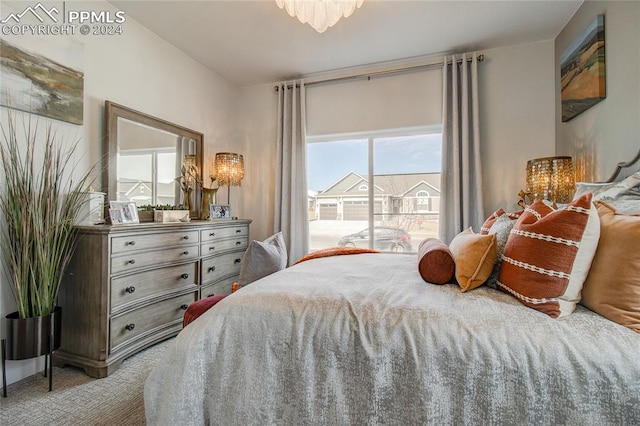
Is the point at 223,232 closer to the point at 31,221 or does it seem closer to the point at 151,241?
the point at 151,241

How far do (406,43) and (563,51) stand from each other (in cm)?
136

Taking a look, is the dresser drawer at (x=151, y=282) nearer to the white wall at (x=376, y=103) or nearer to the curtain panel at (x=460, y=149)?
the white wall at (x=376, y=103)

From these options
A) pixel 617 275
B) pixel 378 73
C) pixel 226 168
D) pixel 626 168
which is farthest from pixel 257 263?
pixel 378 73

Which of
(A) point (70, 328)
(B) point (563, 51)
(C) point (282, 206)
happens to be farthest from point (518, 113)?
(A) point (70, 328)

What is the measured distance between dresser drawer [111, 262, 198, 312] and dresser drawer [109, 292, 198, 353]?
9cm

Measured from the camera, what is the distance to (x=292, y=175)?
353cm

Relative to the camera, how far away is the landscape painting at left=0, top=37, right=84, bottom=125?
1.79 metres

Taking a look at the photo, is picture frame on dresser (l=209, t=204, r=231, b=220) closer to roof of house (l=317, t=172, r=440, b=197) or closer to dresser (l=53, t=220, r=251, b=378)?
dresser (l=53, t=220, r=251, b=378)

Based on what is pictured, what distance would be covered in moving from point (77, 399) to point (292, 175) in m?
2.61

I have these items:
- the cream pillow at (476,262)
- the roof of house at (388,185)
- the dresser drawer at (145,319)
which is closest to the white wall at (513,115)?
the roof of house at (388,185)

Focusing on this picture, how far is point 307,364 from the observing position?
40.8 inches

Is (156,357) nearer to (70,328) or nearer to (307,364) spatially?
(70,328)

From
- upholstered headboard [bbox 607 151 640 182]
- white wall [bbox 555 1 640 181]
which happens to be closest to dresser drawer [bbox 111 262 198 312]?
upholstered headboard [bbox 607 151 640 182]

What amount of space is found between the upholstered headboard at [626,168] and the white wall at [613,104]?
3.7 inches
